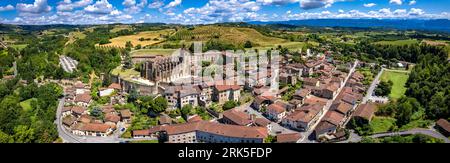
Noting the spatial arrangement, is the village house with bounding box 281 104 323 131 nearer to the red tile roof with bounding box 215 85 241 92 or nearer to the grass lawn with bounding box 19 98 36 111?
the red tile roof with bounding box 215 85 241 92

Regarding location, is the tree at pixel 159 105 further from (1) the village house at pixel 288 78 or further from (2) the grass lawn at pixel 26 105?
(1) the village house at pixel 288 78

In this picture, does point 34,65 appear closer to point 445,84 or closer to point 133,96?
point 133,96

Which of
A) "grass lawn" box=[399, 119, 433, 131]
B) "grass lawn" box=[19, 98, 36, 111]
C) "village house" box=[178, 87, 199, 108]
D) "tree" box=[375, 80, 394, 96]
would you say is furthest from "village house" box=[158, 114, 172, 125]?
"tree" box=[375, 80, 394, 96]

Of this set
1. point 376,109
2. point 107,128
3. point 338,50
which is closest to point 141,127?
point 107,128

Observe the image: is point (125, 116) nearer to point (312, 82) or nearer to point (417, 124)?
point (312, 82)

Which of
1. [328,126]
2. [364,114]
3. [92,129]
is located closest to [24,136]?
[92,129]
